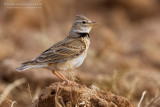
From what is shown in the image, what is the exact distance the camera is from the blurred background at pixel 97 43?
7.95 meters

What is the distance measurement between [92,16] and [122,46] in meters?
3.44

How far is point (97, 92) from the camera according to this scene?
4.68m

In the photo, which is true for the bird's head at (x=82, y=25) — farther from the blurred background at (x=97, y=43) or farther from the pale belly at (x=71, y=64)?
the blurred background at (x=97, y=43)

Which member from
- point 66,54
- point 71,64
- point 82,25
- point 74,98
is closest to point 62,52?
point 66,54

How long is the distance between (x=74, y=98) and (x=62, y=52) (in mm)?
1484

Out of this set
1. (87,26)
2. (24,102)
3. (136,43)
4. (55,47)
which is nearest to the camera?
(55,47)

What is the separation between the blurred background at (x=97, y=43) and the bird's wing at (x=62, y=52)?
648mm

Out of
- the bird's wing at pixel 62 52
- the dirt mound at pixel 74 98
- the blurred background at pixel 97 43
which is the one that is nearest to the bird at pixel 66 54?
the bird's wing at pixel 62 52

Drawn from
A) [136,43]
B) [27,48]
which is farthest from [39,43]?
[136,43]

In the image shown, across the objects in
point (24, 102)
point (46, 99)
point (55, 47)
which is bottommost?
point (24, 102)

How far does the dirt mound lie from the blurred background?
1.50m

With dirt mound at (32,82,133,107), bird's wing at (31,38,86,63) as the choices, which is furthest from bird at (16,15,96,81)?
dirt mound at (32,82,133,107)

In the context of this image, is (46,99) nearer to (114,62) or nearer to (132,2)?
(114,62)

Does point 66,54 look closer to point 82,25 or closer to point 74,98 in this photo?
point 82,25
